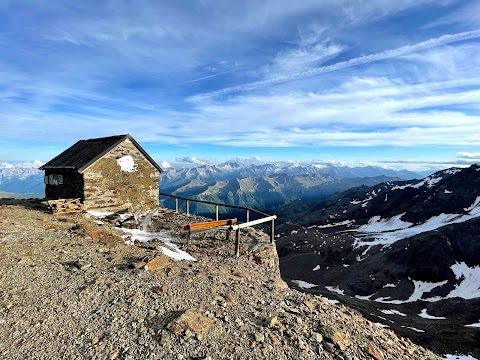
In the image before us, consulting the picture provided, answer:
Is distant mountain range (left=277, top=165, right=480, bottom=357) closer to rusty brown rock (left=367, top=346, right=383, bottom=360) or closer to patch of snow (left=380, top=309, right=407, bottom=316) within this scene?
patch of snow (left=380, top=309, right=407, bottom=316)

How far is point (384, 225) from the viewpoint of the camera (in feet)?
433

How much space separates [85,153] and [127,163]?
3.97m

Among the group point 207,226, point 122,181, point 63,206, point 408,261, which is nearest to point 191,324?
point 207,226

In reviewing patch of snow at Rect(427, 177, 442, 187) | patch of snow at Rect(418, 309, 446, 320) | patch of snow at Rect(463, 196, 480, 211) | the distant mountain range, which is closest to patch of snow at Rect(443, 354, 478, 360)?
the distant mountain range

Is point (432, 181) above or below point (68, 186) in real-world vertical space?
below

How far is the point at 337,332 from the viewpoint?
30.6ft

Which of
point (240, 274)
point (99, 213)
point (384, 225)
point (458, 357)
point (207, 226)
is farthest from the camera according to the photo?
point (384, 225)

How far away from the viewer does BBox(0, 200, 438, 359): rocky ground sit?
7.31 m

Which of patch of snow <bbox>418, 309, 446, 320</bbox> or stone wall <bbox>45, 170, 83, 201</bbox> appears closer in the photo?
stone wall <bbox>45, 170, 83, 201</bbox>

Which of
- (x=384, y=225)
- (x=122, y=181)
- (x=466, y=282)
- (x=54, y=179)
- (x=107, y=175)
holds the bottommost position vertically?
(x=466, y=282)

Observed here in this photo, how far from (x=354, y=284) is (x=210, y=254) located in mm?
74214

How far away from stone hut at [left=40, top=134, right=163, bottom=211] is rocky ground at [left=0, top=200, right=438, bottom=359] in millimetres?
8612

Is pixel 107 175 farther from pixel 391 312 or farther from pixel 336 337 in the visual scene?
pixel 391 312

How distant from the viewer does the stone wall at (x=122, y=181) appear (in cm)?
2302
